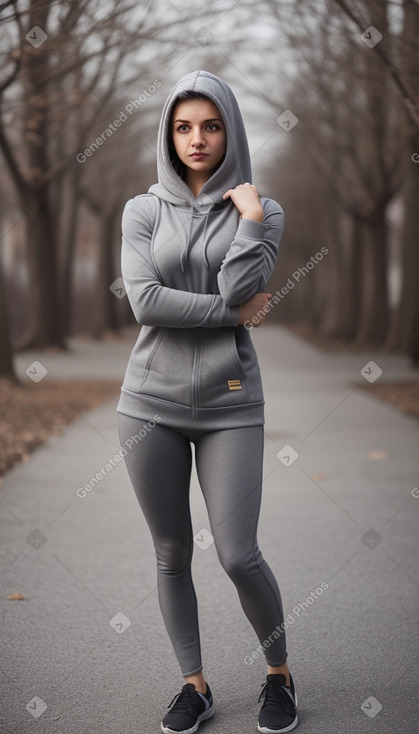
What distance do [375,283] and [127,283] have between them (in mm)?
20047

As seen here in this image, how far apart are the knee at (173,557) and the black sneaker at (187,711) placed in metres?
0.42

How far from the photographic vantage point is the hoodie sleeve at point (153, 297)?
3.03 m

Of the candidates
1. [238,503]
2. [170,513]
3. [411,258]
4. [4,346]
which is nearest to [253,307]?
[238,503]

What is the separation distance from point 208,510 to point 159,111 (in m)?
22.0

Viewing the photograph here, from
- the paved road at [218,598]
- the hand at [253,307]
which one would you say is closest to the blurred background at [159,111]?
the paved road at [218,598]

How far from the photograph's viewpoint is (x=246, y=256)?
118 inches

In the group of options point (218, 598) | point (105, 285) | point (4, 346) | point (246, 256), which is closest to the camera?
point (246, 256)

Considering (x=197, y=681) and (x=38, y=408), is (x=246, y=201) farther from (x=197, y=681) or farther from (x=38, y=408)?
(x=38, y=408)

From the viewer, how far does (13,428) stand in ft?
32.9

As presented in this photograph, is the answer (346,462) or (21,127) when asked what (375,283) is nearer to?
(21,127)

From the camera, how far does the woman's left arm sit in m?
3.00

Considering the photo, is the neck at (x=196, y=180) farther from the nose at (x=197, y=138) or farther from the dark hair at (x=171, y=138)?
the nose at (x=197, y=138)

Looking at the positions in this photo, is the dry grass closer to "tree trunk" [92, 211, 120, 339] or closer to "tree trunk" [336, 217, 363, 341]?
"tree trunk" [92, 211, 120, 339]

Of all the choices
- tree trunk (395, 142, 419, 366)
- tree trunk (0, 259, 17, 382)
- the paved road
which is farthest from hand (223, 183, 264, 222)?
tree trunk (395, 142, 419, 366)
